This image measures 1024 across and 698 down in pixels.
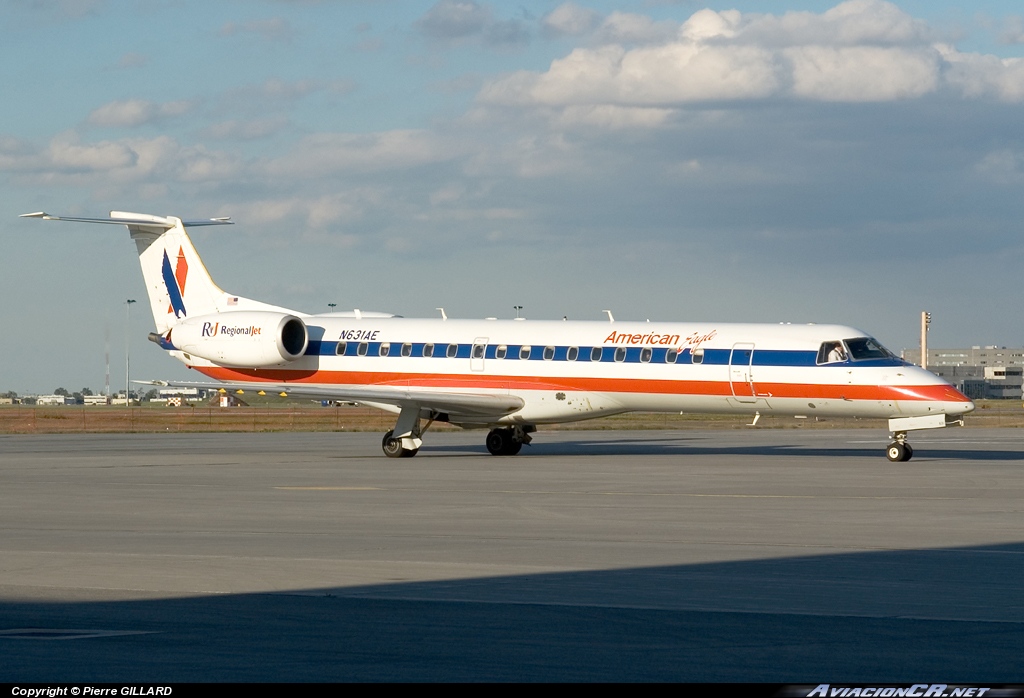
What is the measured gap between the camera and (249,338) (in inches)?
1467

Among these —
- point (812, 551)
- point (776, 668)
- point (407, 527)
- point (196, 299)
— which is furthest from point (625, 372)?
point (776, 668)

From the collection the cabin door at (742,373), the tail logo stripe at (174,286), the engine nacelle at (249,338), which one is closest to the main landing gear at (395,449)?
the engine nacelle at (249,338)

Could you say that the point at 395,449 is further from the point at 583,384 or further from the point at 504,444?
the point at 583,384

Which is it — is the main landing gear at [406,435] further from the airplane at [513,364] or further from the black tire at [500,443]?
the black tire at [500,443]

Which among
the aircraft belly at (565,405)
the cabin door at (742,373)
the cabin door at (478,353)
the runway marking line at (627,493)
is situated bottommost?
the runway marking line at (627,493)

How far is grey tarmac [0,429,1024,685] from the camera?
8.91 metres

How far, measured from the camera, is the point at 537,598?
11.8 meters

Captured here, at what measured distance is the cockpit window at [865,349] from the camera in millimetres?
31656

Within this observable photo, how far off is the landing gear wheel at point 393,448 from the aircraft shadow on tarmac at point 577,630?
21.9 meters

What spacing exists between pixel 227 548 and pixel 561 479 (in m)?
12.3

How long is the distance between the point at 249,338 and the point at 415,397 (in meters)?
5.91

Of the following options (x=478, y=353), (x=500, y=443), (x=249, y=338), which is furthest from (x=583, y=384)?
(x=249, y=338)

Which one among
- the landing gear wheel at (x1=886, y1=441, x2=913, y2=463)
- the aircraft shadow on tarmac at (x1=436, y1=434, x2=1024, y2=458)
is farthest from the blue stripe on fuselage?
the aircraft shadow on tarmac at (x1=436, y1=434, x2=1024, y2=458)
